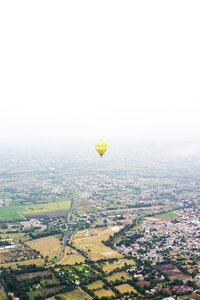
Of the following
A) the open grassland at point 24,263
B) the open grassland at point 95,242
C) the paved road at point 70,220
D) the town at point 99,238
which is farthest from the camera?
the paved road at point 70,220

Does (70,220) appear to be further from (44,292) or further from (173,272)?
(44,292)

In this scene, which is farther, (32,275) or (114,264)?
(114,264)

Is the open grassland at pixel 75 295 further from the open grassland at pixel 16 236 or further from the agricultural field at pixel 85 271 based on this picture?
the open grassland at pixel 16 236

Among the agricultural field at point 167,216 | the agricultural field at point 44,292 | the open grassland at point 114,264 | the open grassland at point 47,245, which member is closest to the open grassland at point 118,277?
the open grassland at point 114,264

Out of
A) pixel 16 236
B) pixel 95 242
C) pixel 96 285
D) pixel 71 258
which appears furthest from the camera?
pixel 16 236

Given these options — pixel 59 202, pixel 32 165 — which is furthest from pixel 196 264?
pixel 32 165

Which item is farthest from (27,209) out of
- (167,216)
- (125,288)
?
(125,288)
